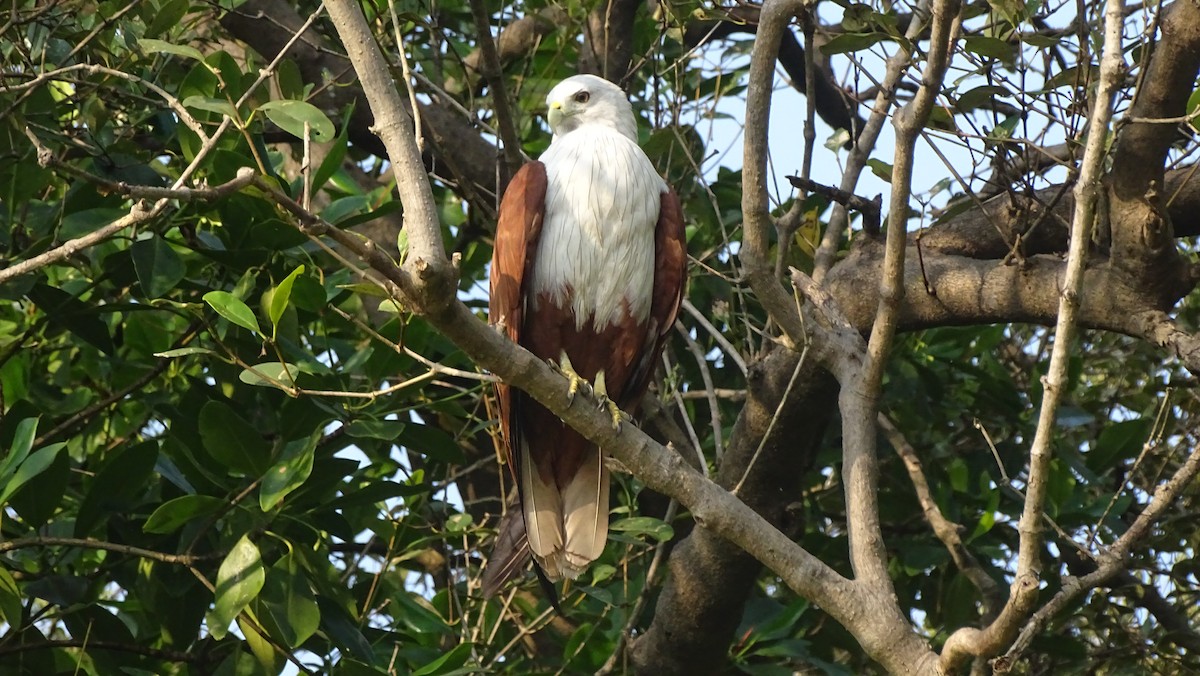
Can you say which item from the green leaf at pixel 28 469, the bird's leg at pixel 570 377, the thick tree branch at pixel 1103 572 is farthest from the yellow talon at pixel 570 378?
the green leaf at pixel 28 469

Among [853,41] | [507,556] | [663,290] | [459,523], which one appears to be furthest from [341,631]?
[853,41]

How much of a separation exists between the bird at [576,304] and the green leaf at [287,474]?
64 cm

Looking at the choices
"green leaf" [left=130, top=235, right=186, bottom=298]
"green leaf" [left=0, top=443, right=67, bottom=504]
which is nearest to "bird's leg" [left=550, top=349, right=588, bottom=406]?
"green leaf" [left=130, top=235, right=186, bottom=298]

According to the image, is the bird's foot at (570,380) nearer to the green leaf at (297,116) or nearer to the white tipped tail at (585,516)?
the white tipped tail at (585,516)

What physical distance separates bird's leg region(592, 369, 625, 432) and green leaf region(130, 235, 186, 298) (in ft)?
3.84

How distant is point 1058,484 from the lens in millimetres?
3873

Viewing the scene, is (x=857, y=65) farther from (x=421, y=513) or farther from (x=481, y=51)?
(x=421, y=513)

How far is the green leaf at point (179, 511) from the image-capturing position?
9.87 ft

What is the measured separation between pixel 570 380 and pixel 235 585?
96 cm

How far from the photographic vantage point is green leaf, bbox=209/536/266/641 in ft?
9.71

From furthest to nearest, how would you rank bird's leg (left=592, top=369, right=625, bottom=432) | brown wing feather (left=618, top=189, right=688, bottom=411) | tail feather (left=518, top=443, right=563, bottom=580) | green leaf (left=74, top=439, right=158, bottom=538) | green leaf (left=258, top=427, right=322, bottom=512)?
brown wing feather (left=618, top=189, right=688, bottom=411)
tail feather (left=518, top=443, right=563, bottom=580)
green leaf (left=74, top=439, right=158, bottom=538)
green leaf (left=258, top=427, right=322, bottom=512)
bird's leg (left=592, top=369, right=625, bottom=432)

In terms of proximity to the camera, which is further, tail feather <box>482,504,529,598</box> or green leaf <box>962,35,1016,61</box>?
tail feather <box>482,504,529,598</box>

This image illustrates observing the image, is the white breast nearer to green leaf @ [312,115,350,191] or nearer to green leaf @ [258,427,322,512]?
green leaf @ [312,115,350,191]

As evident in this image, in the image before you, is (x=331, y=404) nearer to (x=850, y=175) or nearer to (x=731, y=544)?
(x=731, y=544)
